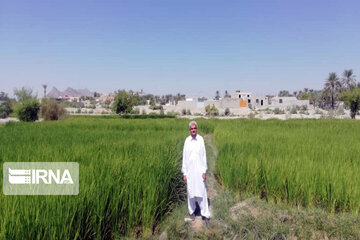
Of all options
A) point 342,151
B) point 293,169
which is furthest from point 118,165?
point 342,151

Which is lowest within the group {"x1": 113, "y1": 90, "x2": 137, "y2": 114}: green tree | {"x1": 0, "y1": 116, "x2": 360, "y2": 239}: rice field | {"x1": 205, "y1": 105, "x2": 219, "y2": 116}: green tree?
{"x1": 0, "y1": 116, "x2": 360, "y2": 239}: rice field

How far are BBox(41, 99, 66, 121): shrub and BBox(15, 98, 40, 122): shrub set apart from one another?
107cm

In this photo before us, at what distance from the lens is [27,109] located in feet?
104

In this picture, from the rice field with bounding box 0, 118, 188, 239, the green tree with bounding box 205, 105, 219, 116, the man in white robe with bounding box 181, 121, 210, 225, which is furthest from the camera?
the green tree with bounding box 205, 105, 219, 116

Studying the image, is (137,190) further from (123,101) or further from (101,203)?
(123,101)

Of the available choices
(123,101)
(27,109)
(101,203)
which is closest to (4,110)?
(27,109)

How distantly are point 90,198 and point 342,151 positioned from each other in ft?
23.2

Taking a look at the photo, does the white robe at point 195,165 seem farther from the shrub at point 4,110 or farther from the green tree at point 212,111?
the shrub at point 4,110

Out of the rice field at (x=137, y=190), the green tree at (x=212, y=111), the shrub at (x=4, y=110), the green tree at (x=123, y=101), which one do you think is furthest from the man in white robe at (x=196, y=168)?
the shrub at (x=4, y=110)

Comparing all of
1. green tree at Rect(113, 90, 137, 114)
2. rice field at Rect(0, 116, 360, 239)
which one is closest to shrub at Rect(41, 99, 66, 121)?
green tree at Rect(113, 90, 137, 114)

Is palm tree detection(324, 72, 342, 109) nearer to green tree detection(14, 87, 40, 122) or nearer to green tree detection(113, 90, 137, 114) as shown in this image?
green tree detection(113, 90, 137, 114)

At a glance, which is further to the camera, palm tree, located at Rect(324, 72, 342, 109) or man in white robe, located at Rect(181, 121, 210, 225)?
palm tree, located at Rect(324, 72, 342, 109)

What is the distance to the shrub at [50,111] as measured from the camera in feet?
104

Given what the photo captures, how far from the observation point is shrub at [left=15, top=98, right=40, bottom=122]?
3141cm
